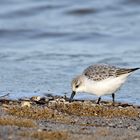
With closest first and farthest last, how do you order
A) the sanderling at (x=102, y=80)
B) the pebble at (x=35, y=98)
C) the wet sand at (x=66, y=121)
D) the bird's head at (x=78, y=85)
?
the wet sand at (x=66, y=121), the sanderling at (x=102, y=80), the pebble at (x=35, y=98), the bird's head at (x=78, y=85)

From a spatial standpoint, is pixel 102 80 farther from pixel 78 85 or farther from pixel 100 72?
pixel 78 85

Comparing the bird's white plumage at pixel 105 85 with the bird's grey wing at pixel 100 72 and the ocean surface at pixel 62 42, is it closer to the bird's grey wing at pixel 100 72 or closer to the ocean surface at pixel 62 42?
the bird's grey wing at pixel 100 72

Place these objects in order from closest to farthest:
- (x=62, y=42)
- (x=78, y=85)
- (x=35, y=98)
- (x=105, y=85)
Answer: (x=105, y=85)
(x=35, y=98)
(x=78, y=85)
(x=62, y=42)

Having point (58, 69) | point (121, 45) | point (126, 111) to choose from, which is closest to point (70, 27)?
point (121, 45)

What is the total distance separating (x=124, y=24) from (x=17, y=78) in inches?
267

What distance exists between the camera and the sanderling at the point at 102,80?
1023 cm

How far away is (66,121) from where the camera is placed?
830cm

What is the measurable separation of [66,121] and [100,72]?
2302 millimetres

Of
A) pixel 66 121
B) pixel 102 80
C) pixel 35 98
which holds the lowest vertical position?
pixel 35 98

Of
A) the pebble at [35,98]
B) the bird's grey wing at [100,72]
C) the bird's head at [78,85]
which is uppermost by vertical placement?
the bird's grey wing at [100,72]

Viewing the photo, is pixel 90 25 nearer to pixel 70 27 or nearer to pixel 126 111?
pixel 70 27

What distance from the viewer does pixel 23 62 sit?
1381 centimetres

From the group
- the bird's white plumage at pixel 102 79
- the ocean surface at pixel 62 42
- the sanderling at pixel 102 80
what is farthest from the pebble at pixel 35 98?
the bird's white plumage at pixel 102 79

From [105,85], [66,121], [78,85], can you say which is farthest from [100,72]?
[66,121]
